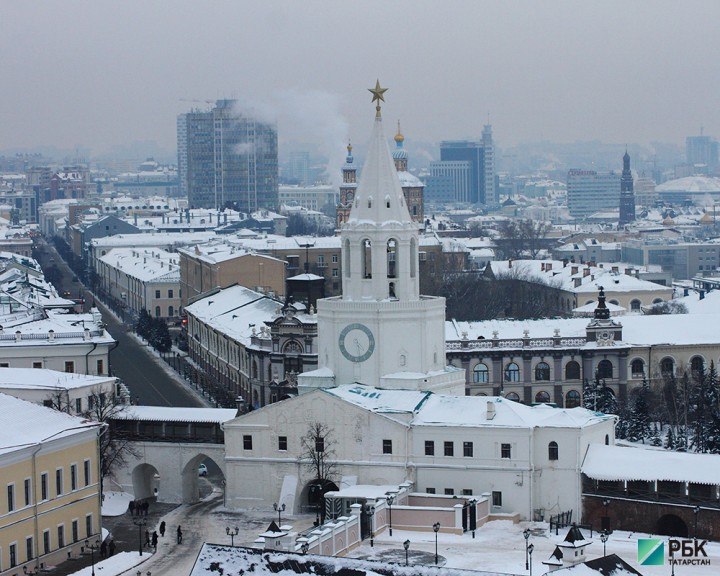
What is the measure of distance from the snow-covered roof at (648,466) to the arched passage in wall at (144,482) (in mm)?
17274

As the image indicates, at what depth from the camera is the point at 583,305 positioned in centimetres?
12506

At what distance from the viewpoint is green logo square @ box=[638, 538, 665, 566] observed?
5625 cm

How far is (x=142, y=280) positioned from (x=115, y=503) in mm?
82785

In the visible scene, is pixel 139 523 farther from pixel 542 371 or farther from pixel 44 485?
pixel 542 371

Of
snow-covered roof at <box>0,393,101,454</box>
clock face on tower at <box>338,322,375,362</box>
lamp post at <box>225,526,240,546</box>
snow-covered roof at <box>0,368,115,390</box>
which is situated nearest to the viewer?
snow-covered roof at <box>0,393,101,454</box>

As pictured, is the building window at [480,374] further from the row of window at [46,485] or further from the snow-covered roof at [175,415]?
the row of window at [46,485]

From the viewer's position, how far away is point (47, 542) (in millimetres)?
62188

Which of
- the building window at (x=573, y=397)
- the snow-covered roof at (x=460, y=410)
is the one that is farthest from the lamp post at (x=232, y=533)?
the building window at (x=573, y=397)

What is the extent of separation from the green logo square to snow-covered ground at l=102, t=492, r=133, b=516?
842 inches

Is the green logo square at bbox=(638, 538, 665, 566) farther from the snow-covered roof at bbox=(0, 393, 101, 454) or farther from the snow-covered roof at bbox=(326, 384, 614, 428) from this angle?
the snow-covered roof at bbox=(0, 393, 101, 454)

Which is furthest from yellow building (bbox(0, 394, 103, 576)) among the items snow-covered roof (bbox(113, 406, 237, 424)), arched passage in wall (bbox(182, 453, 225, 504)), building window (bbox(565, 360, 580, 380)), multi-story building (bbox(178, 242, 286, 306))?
multi-story building (bbox(178, 242, 286, 306))

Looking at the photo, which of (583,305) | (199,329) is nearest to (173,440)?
(199,329)

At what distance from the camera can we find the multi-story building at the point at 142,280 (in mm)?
151125

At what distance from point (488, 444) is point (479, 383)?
2830 cm
